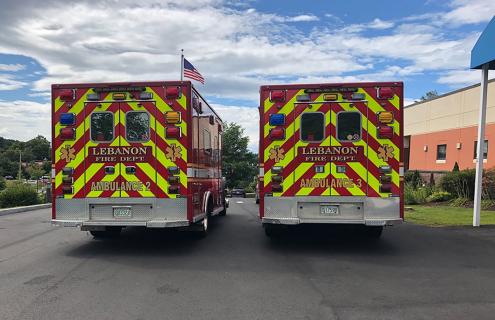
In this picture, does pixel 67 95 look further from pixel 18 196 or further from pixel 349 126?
pixel 18 196

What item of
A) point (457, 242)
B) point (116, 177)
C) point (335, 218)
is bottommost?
point (457, 242)

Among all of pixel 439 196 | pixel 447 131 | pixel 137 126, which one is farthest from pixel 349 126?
pixel 447 131

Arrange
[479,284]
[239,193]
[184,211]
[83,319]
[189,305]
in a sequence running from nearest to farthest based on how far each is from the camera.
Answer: [83,319], [189,305], [479,284], [184,211], [239,193]

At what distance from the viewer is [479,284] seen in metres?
6.23

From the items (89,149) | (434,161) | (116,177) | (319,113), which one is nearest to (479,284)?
(319,113)

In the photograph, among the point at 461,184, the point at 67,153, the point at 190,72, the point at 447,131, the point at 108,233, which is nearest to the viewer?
the point at 67,153

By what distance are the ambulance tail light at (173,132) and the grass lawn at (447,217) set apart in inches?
299

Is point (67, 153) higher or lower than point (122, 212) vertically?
higher

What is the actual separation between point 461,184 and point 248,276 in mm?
14872

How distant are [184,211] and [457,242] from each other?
5.57 metres

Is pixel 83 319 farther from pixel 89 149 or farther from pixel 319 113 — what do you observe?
pixel 319 113

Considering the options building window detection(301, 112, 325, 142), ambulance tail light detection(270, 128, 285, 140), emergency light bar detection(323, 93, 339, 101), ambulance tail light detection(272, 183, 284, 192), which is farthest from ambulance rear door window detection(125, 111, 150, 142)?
emergency light bar detection(323, 93, 339, 101)

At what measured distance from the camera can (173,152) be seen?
327 inches

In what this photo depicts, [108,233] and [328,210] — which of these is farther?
[108,233]
